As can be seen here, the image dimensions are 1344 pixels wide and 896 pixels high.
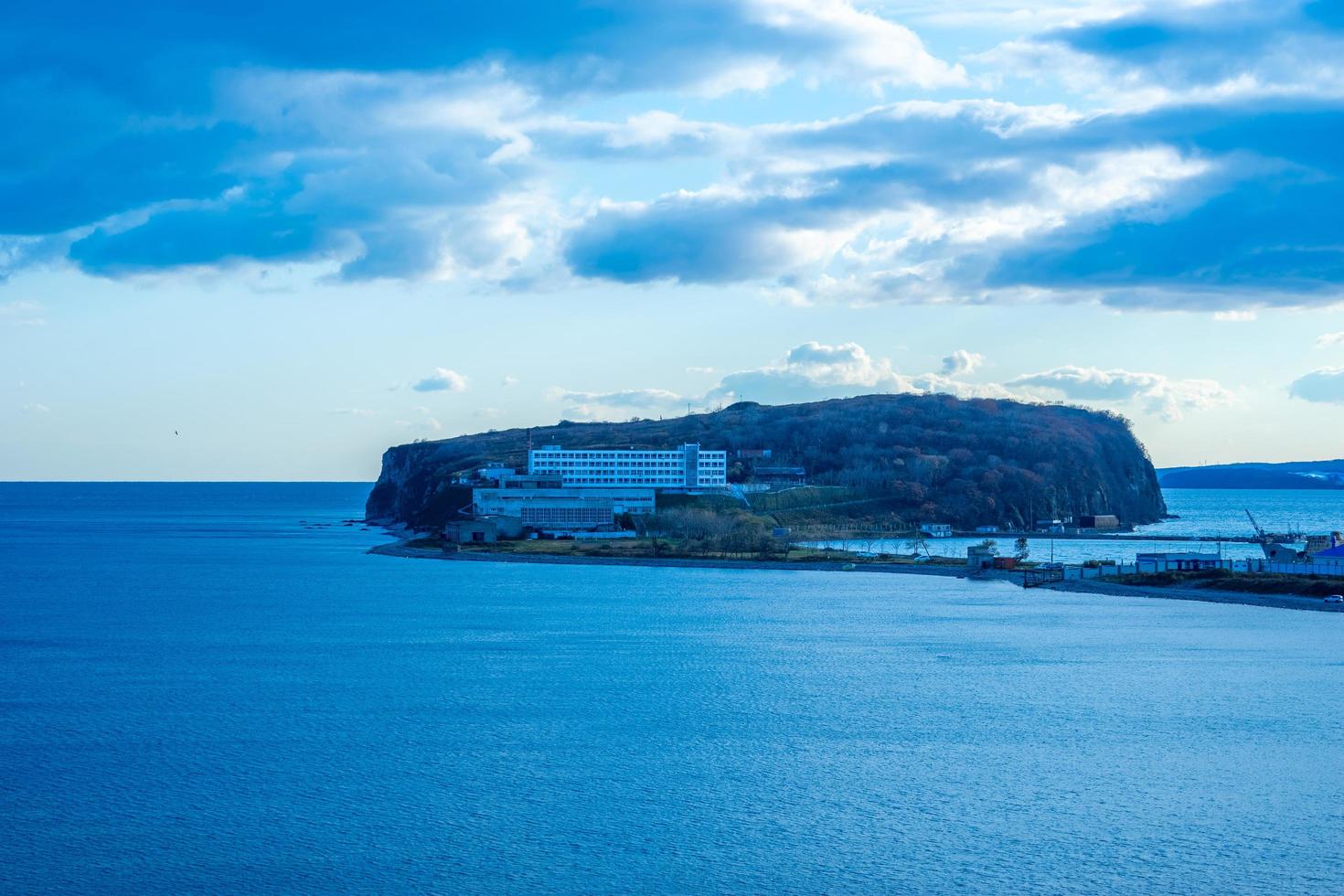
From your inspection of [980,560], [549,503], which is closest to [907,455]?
[549,503]

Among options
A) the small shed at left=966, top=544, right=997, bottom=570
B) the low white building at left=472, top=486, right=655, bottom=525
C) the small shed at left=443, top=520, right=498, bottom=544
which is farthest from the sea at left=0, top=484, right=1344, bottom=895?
the low white building at left=472, top=486, right=655, bottom=525

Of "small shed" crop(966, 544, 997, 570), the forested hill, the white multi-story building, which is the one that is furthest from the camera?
the forested hill

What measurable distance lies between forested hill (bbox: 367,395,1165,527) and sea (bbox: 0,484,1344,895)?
241ft

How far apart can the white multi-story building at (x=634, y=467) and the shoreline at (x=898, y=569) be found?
114 feet

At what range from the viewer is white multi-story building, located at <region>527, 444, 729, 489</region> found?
12631 centimetres

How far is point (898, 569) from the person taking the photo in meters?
76.3

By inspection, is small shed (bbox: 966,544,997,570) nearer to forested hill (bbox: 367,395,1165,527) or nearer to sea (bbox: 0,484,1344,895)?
sea (bbox: 0,484,1344,895)

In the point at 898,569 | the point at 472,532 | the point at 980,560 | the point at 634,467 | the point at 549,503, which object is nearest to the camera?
the point at 980,560

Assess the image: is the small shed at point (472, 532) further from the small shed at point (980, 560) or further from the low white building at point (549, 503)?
the small shed at point (980, 560)

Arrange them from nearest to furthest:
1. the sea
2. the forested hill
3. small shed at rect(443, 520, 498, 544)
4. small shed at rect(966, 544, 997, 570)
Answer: the sea → small shed at rect(966, 544, 997, 570) → small shed at rect(443, 520, 498, 544) → the forested hill

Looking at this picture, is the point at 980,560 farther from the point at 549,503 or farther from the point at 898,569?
the point at 549,503

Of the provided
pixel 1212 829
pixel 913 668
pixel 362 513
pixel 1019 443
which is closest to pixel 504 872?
pixel 1212 829

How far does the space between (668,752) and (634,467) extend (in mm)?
101982

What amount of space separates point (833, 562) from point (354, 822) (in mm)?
59720
